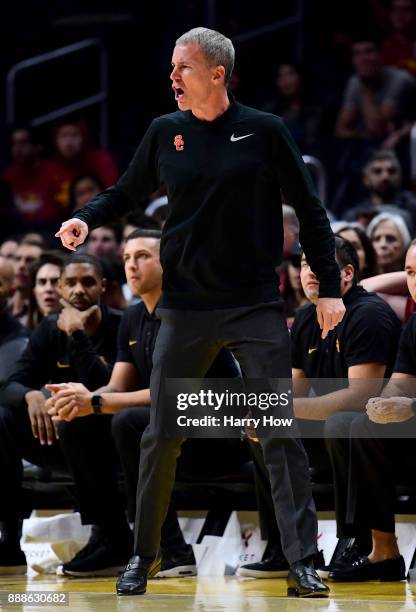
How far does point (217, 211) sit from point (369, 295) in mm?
1311

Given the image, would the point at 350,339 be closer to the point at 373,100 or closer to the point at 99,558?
the point at 99,558

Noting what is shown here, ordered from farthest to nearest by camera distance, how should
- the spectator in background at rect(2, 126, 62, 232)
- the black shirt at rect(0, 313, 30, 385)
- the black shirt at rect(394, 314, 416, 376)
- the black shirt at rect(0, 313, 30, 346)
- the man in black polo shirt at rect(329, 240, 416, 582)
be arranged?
1. the spectator in background at rect(2, 126, 62, 232)
2. the black shirt at rect(0, 313, 30, 346)
3. the black shirt at rect(0, 313, 30, 385)
4. the black shirt at rect(394, 314, 416, 376)
5. the man in black polo shirt at rect(329, 240, 416, 582)

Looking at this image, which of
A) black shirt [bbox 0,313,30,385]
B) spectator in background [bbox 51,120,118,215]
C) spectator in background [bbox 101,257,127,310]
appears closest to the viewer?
black shirt [bbox 0,313,30,385]

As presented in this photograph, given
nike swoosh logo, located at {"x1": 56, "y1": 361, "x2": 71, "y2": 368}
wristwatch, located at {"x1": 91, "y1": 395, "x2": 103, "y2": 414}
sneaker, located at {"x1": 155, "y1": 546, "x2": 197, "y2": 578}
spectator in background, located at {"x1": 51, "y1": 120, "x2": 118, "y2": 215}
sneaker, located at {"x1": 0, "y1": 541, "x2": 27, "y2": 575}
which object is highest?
spectator in background, located at {"x1": 51, "y1": 120, "x2": 118, "y2": 215}

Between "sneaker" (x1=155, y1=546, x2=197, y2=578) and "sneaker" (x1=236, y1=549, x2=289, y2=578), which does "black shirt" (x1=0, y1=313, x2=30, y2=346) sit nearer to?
"sneaker" (x1=155, y1=546, x2=197, y2=578)

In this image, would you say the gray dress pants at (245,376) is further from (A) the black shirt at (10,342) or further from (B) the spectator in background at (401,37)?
(B) the spectator in background at (401,37)

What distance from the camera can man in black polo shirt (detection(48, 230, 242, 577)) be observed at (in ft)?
16.8

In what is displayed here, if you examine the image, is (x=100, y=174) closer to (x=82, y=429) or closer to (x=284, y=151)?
(x=82, y=429)

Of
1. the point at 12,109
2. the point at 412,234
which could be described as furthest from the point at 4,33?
the point at 412,234

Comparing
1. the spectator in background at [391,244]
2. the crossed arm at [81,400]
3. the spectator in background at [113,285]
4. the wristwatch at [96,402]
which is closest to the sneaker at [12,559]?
the crossed arm at [81,400]

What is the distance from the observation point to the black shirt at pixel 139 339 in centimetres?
548

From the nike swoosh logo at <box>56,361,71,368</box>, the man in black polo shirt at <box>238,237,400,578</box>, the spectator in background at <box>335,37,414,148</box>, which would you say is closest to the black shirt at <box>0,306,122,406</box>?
the nike swoosh logo at <box>56,361,71,368</box>

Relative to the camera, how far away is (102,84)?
10.9m

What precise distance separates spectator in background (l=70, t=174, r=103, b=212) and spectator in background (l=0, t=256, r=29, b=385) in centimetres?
296
